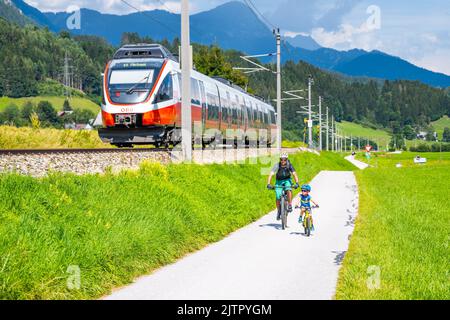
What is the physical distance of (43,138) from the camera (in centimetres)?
2230

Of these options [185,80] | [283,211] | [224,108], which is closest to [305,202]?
[283,211]

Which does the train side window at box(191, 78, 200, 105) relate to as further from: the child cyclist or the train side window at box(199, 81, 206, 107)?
the child cyclist

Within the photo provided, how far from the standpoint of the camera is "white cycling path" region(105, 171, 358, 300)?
7805 mm

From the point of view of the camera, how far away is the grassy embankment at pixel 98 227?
7.35 meters

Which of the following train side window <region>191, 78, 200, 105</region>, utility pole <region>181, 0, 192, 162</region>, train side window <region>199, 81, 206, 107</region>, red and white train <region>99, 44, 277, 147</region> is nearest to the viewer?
utility pole <region>181, 0, 192, 162</region>

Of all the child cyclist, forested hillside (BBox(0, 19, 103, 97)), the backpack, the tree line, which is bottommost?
the child cyclist

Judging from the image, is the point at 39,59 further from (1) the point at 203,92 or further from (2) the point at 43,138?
(2) the point at 43,138

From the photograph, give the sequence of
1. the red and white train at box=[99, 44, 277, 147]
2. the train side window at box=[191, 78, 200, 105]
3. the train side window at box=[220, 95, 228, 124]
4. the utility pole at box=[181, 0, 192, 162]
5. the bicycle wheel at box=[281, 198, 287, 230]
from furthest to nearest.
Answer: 1. the train side window at box=[220, 95, 228, 124]
2. the train side window at box=[191, 78, 200, 105]
3. the red and white train at box=[99, 44, 277, 147]
4. the utility pole at box=[181, 0, 192, 162]
5. the bicycle wheel at box=[281, 198, 287, 230]

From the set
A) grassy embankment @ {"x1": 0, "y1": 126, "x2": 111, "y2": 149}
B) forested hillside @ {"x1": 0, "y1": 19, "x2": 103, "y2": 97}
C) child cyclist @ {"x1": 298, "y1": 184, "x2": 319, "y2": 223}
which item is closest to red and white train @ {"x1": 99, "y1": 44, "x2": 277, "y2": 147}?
grassy embankment @ {"x1": 0, "y1": 126, "x2": 111, "y2": 149}

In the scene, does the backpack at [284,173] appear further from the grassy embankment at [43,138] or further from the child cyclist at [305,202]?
the grassy embankment at [43,138]

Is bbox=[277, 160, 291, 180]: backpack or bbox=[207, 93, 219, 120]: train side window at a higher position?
bbox=[207, 93, 219, 120]: train side window

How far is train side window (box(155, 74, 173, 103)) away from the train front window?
353 mm
